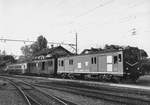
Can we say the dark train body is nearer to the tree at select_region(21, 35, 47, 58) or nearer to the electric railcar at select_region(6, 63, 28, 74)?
the electric railcar at select_region(6, 63, 28, 74)

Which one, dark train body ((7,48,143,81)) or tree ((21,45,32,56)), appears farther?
tree ((21,45,32,56))

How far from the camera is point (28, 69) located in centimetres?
4388

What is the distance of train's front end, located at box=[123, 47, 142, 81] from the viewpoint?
63.8ft

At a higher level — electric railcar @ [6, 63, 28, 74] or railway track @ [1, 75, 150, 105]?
electric railcar @ [6, 63, 28, 74]

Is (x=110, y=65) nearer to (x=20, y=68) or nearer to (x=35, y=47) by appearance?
(x=20, y=68)

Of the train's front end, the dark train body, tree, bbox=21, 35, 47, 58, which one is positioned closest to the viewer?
the train's front end

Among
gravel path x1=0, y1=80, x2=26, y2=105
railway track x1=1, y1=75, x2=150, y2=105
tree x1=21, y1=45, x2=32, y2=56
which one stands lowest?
gravel path x1=0, y1=80, x2=26, y2=105

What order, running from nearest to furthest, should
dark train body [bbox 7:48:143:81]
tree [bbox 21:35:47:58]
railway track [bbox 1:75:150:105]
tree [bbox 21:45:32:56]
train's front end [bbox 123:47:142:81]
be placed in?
railway track [bbox 1:75:150:105] → train's front end [bbox 123:47:142:81] → dark train body [bbox 7:48:143:81] → tree [bbox 21:35:47:58] → tree [bbox 21:45:32:56]

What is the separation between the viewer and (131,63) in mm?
19984

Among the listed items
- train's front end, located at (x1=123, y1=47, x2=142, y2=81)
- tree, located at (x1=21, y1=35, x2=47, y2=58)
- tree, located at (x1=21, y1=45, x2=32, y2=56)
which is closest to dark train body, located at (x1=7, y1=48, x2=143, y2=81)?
train's front end, located at (x1=123, y1=47, x2=142, y2=81)

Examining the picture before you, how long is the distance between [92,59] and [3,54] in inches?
4065

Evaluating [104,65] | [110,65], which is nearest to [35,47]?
[104,65]

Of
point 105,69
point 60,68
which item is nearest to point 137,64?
point 105,69

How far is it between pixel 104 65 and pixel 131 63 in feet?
9.23
